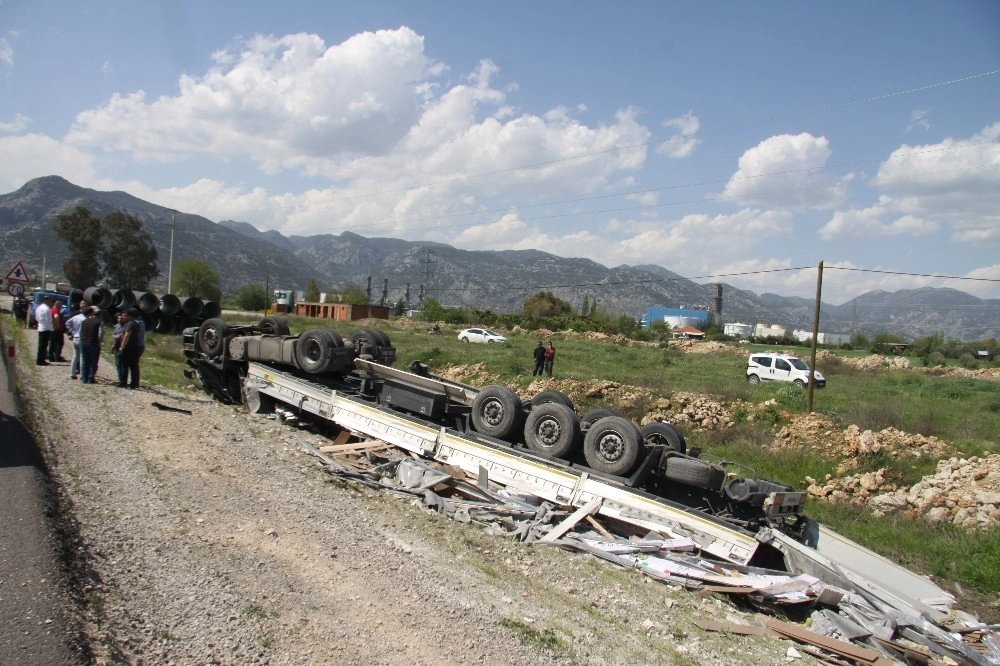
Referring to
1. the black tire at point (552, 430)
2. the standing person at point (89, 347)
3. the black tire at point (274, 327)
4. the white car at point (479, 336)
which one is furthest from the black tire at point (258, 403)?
the white car at point (479, 336)

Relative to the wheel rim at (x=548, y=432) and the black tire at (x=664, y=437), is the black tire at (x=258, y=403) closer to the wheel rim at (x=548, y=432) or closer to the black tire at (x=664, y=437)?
the wheel rim at (x=548, y=432)

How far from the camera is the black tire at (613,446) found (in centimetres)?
818

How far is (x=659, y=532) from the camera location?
24.3 ft

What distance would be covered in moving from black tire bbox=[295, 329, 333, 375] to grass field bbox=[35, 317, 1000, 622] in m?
4.18

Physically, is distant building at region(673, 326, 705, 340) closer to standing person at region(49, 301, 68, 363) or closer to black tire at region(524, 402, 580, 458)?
standing person at region(49, 301, 68, 363)

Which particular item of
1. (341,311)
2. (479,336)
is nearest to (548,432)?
Answer: (479,336)

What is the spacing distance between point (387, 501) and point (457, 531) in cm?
118

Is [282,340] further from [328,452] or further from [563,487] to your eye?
[563,487]

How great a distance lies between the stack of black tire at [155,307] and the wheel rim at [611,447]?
24.0 meters

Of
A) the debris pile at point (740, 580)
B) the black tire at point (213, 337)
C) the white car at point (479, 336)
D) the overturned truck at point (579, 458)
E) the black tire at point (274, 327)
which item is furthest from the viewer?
the white car at point (479, 336)

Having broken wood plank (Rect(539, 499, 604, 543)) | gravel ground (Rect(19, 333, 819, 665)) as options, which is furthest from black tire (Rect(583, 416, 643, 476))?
gravel ground (Rect(19, 333, 819, 665))

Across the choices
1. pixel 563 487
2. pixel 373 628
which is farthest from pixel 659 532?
pixel 373 628

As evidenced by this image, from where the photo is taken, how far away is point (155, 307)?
28.1 metres

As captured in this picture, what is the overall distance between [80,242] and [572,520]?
8024cm
